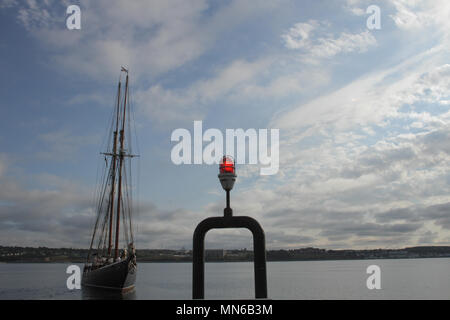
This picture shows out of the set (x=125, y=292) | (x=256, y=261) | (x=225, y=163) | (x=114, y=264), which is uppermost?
(x=225, y=163)

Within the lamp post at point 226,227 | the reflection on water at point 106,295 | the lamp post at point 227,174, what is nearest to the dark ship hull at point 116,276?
the reflection on water at point 106,295

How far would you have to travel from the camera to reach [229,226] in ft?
22.0

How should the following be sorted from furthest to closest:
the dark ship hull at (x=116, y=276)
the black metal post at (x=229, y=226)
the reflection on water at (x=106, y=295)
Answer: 1. the reflection on water at (x=106, y=295)
2. the dark ship hull at (x=116, y=276)
3. the black metal post at (x=229, y=226)

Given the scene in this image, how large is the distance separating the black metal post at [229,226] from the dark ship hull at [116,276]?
6297cm

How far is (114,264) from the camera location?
68500mm

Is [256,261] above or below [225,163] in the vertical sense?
below

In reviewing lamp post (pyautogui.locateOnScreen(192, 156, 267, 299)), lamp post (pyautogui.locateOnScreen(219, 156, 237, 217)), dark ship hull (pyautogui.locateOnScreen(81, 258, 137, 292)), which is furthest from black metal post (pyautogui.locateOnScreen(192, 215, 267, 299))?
dark ship hull (pyautogui.locateOnScreen(81, 258, 137, 292))

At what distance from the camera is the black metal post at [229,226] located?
21.2 feet

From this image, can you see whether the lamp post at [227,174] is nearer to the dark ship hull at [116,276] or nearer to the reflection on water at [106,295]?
the dark ship hull at [116,276]

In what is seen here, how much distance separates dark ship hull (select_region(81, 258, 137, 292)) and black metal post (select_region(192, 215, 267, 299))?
6297 cm
